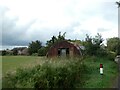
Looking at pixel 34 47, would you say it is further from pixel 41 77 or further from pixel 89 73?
pixel 41 77

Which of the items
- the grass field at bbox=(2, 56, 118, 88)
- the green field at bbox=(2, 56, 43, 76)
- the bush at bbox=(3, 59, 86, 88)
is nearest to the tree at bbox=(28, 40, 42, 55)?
the grass field at bbox=(2, 56, 118, 88)

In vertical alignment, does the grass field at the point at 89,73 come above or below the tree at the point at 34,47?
below

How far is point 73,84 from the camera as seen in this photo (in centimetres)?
1343

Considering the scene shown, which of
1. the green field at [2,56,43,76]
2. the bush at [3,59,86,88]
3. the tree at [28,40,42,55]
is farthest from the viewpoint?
the tree at [28,40,42,55]

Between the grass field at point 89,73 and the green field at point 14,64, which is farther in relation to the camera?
the grass field at point 89,73

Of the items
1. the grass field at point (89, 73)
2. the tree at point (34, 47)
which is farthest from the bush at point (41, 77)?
the tree at point (34, 47)

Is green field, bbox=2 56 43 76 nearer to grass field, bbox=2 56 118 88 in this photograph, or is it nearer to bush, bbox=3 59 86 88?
grass field, bbox=2 56 118 88

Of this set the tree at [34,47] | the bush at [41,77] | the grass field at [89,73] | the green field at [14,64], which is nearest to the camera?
the bush at [41,77]

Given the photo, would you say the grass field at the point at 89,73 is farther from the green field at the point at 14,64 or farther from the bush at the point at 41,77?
the bush at the point at 41,77

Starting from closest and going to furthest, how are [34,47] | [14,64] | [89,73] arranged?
[14,64]
[89,73]
[34,47]

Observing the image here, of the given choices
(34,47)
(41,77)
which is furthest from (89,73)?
(34,47)

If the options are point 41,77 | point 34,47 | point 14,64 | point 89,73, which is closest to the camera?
point 41,77

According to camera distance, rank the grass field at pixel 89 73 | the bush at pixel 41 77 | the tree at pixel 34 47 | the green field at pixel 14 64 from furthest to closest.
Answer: the tree at pixel 34 47 < the grass field at pixel 89 73 < the green field at pixel 14 64 < the bush at pixel 41 77

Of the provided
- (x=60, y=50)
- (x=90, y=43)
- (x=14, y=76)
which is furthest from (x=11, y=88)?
(x=60, y=50)
